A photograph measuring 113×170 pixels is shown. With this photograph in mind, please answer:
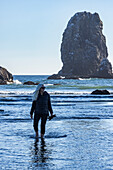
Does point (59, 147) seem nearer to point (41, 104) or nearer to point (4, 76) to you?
point (41, 104)

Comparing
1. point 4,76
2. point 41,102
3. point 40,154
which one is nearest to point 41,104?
point 41,102

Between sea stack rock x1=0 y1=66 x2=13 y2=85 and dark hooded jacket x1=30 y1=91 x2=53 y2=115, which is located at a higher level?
sea stack rock x1=0 y1=66 x2=13 y2=85

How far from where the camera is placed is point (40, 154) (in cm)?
1017

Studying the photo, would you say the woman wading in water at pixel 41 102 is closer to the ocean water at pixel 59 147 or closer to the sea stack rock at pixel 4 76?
the ocean water at pixel 59 147

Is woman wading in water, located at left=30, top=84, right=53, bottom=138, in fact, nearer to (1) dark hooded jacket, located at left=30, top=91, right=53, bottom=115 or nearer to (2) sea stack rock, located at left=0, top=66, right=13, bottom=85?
(1) dark hooded jacket, located at left=30, top=91, right=53, bottom=115

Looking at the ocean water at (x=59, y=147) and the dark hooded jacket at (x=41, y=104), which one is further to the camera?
the dark hooded jacket at (x=41, y=104)

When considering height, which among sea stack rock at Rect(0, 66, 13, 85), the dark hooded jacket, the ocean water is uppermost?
sea stack rock at Rect(0, 66, 13, 85)

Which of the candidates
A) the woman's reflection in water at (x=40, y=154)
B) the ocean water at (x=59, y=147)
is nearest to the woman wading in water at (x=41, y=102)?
the ocean water at (x=59, y=147)

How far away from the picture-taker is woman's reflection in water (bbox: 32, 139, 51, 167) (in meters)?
9.16

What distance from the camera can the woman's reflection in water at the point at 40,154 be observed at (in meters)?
9.16

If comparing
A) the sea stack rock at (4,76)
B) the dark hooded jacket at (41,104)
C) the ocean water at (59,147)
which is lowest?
the ocean water at (59,147)

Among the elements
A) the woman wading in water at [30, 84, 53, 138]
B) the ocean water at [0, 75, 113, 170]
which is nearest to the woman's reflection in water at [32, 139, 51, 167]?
the ocean water at [0, 75, 113, 170]

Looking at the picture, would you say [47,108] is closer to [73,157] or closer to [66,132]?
[66,132]

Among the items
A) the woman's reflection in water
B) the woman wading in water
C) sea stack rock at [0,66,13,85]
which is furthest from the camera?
sea stack rock at [0,66,13,85]
